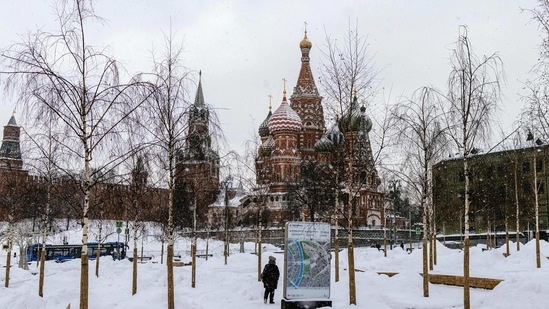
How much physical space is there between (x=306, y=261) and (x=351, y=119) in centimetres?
519

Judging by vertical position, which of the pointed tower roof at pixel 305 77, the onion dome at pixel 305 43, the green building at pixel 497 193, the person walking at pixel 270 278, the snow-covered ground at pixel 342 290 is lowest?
the snow-covered ground at pixel 342 290

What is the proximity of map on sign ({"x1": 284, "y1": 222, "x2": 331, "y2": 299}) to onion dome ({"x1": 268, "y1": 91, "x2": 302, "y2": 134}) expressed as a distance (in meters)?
55.2

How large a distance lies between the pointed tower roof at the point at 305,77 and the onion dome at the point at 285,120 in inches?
314

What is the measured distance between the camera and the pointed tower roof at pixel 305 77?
79.8 m

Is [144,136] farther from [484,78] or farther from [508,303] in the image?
[508,303]

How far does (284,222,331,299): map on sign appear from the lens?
51.6 ft

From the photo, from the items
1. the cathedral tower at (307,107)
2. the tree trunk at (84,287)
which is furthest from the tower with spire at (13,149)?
the cathedral tower at (307,107)

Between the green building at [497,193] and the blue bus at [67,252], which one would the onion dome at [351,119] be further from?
the blue bus at [67,252]

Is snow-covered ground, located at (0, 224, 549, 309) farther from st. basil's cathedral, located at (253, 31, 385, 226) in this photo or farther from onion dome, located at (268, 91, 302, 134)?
onion dome, located at (268, 91, 302, 134)

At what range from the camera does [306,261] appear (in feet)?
52.3

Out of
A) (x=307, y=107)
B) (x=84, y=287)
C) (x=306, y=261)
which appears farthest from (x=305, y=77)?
(x=84, y=287)

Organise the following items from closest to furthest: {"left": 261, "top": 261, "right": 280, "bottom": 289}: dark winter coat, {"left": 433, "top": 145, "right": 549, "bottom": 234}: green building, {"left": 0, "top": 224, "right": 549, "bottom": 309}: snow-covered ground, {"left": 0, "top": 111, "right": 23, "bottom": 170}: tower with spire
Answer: {"left": 0, "top": 224, "right": 549, "bottom": 309}: snow-covered ground < {"left": 0, "top": 111, "right": 23, "bottom": 170}: tower with spire < {"left": 261, "top": 261, "right": 280, "bottom": 289}: dark winter coat < {"left": 433, "top": 145, "right": 549, "bottom": 234}: green building

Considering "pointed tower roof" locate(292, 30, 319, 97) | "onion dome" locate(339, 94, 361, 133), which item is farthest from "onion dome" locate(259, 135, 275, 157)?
"onion dome" locate(339, 94, 361, 133)

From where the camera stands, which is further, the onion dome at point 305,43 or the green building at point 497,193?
the onion dome at point 305,43
